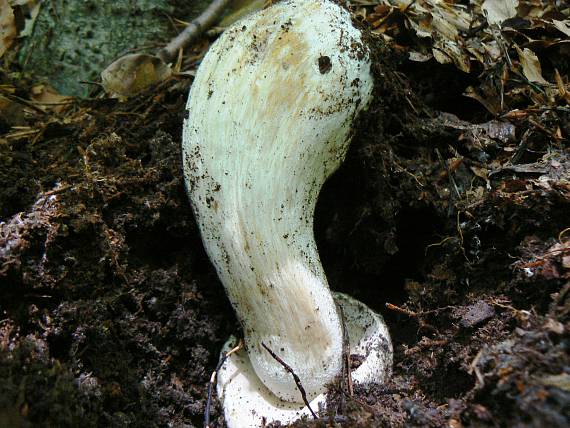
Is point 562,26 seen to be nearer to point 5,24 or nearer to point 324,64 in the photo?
point 324,64

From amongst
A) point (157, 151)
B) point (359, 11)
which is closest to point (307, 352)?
point (157, 151)

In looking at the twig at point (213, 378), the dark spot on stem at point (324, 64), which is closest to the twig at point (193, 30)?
the dark spot on stem at point (324, 64)

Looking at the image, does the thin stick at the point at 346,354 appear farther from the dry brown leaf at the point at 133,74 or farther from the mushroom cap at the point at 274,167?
the dry brown leaf at the point at 133,74

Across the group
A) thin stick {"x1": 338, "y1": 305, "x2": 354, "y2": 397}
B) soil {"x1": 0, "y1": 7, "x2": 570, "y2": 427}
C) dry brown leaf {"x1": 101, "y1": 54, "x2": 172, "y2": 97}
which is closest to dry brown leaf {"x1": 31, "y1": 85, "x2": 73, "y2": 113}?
soil {"x1": 0, "y1": 7, "x2": 570, "y2": 427}

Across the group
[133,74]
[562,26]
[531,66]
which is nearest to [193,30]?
[133,74]

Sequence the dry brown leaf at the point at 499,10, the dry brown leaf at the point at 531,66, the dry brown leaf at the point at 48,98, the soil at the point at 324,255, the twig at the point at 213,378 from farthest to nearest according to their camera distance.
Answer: the dry brown leaf at the point at 48,98
the dry brown leaf at the point at 499,10
the dry brown leaf at the point at 531,66
the twig at the point at 213,378
the soil at the point at 324,255

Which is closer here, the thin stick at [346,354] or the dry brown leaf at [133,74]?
the thin stick at [346,354]

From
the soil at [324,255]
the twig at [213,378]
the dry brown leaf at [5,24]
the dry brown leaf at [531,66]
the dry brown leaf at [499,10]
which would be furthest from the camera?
the dry brown leaf at [5,24]
